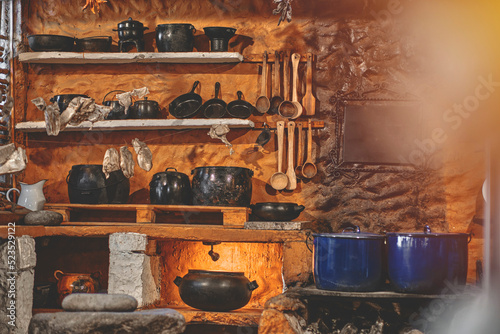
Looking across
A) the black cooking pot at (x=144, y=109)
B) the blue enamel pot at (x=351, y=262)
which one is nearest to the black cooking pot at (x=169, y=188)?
the black cooking pot at (x=144, y=109)

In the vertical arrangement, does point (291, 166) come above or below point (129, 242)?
above

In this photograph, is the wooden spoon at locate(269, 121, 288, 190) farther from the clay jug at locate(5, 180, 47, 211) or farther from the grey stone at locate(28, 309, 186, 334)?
the grey stone at locate(28, 309, 186, 334)

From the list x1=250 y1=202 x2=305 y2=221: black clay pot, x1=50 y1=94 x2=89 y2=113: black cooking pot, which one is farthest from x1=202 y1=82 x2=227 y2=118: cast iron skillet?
x1=50 y1=94 x2=89 y2=113: black cooking pot

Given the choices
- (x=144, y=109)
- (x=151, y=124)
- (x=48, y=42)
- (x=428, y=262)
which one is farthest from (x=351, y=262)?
(x=48, y=42)

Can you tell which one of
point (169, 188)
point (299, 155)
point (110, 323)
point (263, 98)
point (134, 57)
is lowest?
point (110, 323)

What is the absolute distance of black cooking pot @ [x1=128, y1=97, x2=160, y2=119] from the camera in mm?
4766

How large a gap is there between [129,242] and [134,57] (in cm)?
153

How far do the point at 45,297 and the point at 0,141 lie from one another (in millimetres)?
1358

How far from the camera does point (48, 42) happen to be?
4.86 m

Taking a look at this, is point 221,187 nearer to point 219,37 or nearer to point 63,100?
point 219,37

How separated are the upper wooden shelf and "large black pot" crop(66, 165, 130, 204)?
3.06 ft

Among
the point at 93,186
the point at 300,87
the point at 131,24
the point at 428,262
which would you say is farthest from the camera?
the point at 300,87

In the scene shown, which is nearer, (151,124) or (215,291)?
(215,291)

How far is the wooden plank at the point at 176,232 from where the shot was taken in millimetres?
4219
